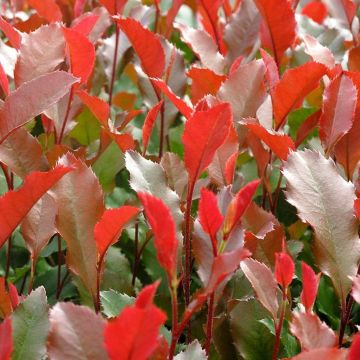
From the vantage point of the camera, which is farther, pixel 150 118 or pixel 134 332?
pixel 150 118

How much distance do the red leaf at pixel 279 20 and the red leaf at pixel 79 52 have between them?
35 centimetres

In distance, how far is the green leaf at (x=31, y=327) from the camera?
0.84 metres

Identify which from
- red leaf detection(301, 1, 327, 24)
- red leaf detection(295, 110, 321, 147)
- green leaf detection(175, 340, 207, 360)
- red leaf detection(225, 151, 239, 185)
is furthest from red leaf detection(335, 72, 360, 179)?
red leaf detection(301, 1, 327, 24)

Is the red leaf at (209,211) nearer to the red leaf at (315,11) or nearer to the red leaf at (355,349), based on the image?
the red leaf at (355,349)

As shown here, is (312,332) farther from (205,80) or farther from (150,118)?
(205,80)

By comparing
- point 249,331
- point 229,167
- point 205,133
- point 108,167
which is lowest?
point 249,331

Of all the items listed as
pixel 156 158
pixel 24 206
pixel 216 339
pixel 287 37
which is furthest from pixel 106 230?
pixel 287 37

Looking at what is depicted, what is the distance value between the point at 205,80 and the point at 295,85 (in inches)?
7.2

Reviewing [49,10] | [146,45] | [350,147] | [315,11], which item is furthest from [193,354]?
[315,11]

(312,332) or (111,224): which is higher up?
(111,224)

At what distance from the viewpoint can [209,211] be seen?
768mm

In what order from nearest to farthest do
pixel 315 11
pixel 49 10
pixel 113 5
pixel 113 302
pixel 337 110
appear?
Result: pixel 113 302
pixel 337 110
pixel 113 5
pixel 49 10
pixel 315 11

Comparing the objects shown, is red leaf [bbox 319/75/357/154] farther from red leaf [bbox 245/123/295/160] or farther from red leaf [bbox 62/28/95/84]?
red leaf [bbox 62/28/95/84]

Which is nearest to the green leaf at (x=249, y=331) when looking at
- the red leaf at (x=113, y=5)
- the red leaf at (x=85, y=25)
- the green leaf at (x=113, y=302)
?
the green leaf at (x=113, y=302)
